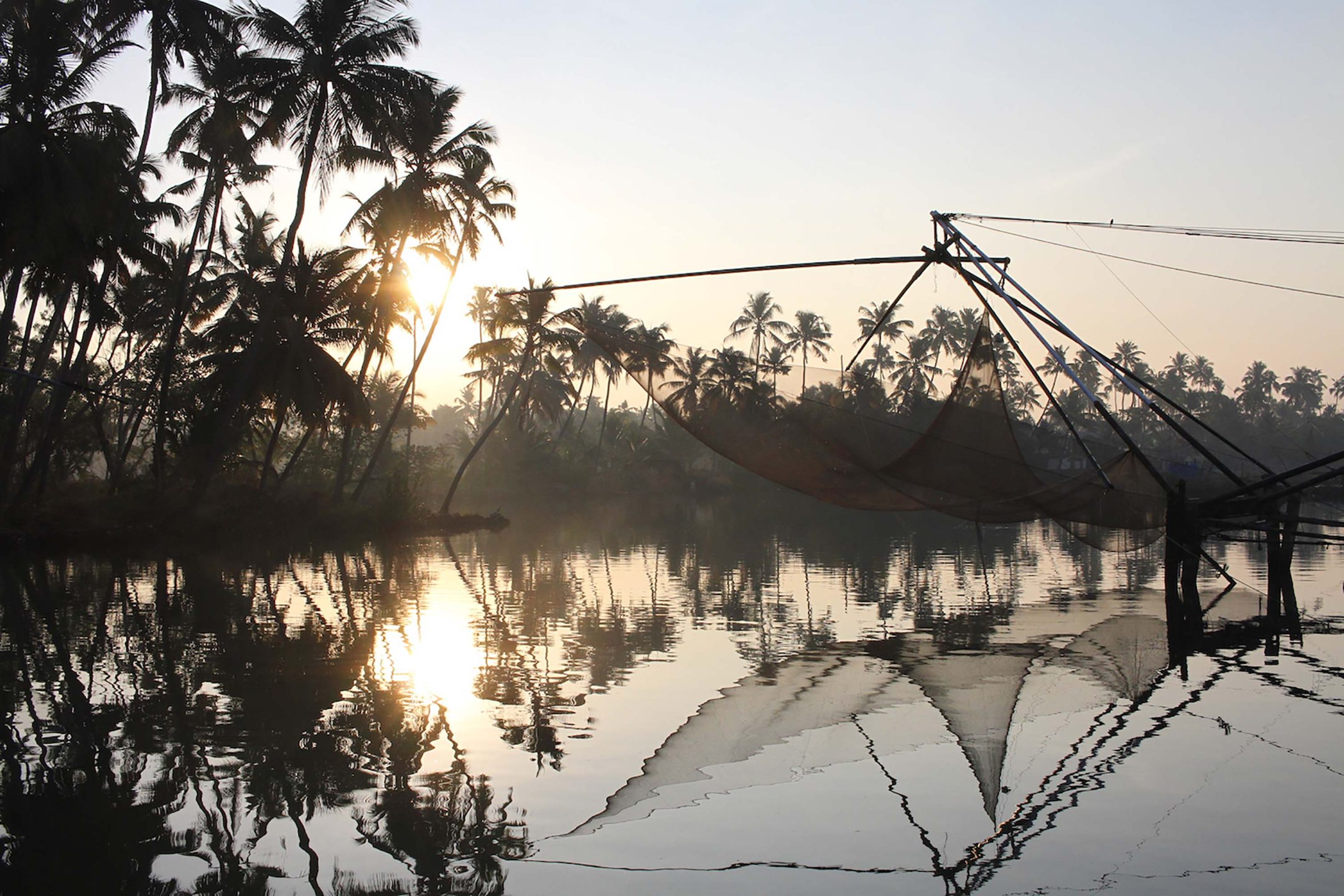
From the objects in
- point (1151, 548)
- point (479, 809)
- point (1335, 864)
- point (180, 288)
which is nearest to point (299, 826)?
point (479, 809)

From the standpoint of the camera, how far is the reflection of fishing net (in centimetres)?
1012

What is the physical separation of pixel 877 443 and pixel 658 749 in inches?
199

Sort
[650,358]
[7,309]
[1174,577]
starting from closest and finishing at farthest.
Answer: [650,358] → [1174,577] → [7,309]

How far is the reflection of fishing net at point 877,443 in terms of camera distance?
10.1 meters

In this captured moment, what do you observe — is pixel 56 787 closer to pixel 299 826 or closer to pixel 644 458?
pixel 299 826

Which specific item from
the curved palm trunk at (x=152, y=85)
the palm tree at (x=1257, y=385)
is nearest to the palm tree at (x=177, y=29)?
the curved palm trunk at (x=152, y=85)

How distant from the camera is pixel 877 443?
10656mm

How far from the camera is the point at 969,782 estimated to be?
5.79 m

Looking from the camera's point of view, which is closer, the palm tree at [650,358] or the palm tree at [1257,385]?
the palm tree at [650,358]

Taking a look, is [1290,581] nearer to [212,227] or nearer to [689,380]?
[689,380]

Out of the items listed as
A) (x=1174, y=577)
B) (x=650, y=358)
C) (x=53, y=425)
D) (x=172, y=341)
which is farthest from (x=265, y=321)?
(x=1174, y=577)

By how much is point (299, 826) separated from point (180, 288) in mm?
21488

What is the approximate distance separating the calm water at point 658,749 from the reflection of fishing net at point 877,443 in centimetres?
141

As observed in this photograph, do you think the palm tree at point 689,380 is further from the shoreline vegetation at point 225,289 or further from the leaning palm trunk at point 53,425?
the leaning palm trunk at point 53,425
